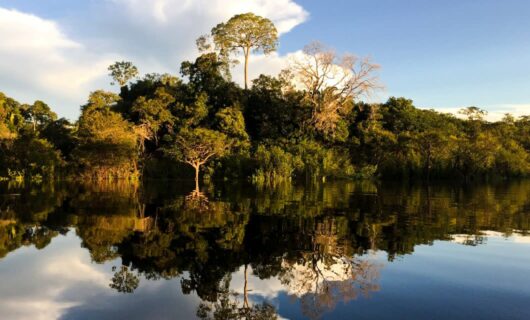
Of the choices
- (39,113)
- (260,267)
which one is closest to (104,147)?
(39,113)

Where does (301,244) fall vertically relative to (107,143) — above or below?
below

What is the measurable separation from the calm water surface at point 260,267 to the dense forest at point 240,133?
22985mm

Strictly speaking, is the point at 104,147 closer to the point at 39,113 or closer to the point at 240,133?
the point at 240,133

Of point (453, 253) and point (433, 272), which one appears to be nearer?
point (433, 272)

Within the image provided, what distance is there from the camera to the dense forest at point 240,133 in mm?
35125

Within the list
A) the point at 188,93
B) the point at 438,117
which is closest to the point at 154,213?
the point at 188,93

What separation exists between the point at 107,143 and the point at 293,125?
19687 millimetres

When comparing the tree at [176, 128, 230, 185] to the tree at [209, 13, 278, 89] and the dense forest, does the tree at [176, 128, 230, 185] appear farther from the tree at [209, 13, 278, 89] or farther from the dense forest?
the tree at [209, 13, 278, 89]

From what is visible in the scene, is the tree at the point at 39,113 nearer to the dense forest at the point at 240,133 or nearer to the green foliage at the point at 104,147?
the dense forest at the point at 240,133

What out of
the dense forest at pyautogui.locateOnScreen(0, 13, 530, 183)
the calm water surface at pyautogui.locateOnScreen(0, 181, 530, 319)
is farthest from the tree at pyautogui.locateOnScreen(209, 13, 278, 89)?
the calm water surface at pyautogui.locateOnScreen(0, 181, 530, 319)

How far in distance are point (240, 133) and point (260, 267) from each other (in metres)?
33.8

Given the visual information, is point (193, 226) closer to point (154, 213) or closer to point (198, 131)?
point (154, 213)

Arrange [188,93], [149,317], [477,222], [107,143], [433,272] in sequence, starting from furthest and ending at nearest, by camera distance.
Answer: [188,93]
[107,143]
[477,222]
[433,272]
[149,317]

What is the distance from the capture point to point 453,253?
347 inches
